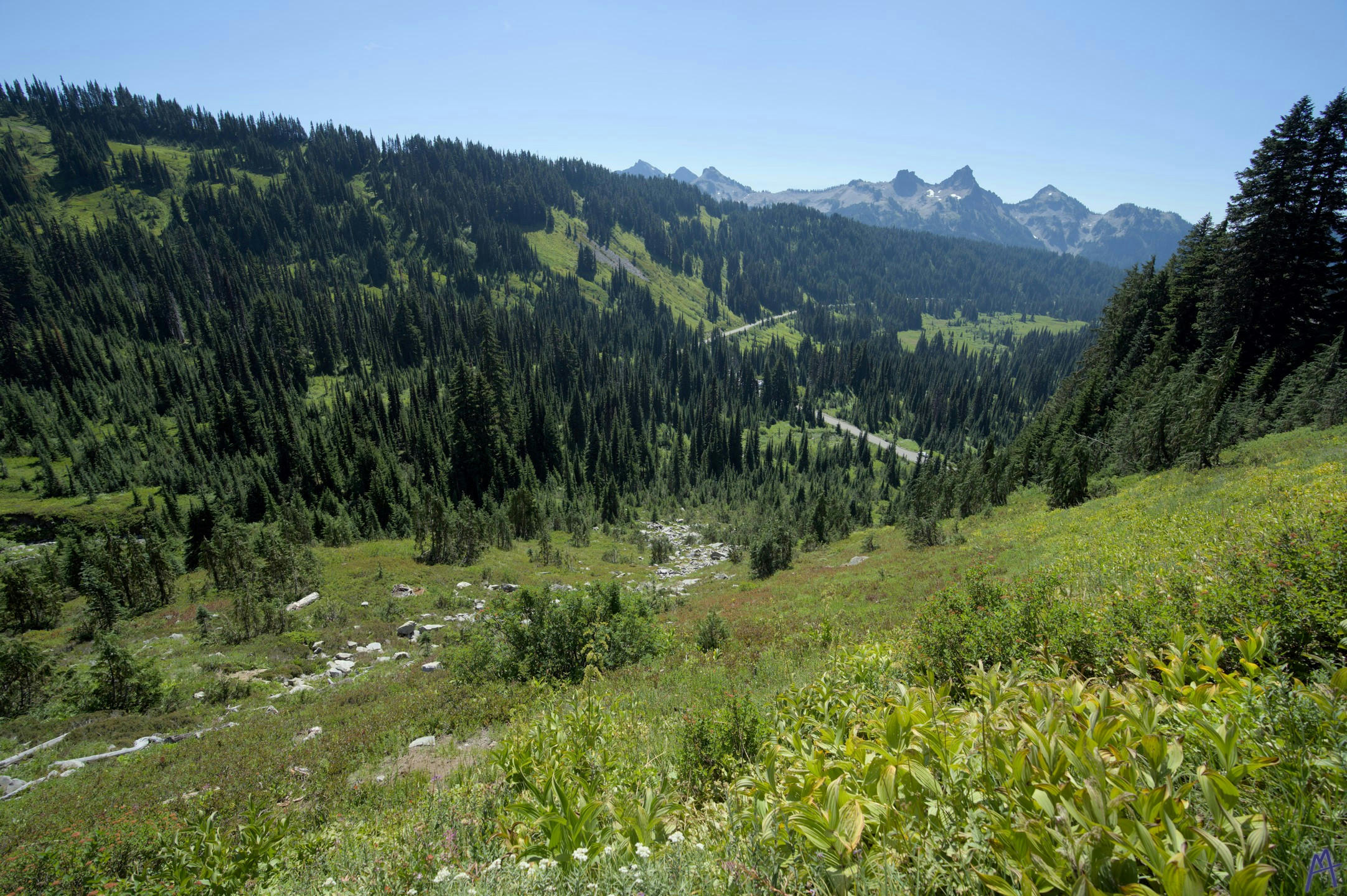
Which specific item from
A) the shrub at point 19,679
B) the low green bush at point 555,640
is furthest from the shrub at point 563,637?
the shrub at point 19,679

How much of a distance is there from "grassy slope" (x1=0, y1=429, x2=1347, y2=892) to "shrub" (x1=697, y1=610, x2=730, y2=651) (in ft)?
1.58

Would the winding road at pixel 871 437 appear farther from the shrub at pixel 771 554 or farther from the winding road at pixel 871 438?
the shrub at pixel 771 554

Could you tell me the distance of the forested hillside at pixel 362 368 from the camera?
65375mm

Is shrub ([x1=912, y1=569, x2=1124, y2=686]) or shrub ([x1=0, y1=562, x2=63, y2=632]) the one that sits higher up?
shrub ([x1=912, y1=569, x2=1124, y2=686])

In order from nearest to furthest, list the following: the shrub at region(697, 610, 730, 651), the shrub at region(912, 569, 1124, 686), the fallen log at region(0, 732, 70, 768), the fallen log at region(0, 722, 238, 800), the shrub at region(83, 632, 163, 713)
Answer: the shrub at region(912, 569, 1124, 686), the fallen log at region(0, 722, 238, 800), the fallen log at region(0, 732, 70, 768), the shrub at region(83, 632, 163, 713), the shrub at region(697, 610, 730, 651)

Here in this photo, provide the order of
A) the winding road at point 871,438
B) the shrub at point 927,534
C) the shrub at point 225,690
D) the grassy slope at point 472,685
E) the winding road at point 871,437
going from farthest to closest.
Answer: the winding road at point 871,437, the winding road at point 871,438, the shrub at point 927,534, the shrub at point 225,690, the grassy slope at point 472,685

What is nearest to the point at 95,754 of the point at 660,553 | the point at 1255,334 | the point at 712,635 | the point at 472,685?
the point at 472,685

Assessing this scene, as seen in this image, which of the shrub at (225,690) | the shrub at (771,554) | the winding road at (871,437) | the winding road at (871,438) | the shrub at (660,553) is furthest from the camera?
the winding road at (871,437)

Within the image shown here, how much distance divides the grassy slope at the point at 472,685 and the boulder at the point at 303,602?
67 cm

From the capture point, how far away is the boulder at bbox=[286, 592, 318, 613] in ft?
80.9

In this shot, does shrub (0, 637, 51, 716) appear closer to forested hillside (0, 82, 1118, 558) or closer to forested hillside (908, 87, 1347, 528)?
forested hillside (0, 82, 1118, 558)

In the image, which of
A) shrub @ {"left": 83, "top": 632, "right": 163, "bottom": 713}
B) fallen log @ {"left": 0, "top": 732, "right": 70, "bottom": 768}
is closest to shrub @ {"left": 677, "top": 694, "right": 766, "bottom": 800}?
fallen log @ {"left": 0, "top": 732, "right": 70, "bottom": 768}

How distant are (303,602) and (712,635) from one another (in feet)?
73.6

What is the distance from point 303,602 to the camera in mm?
25531
